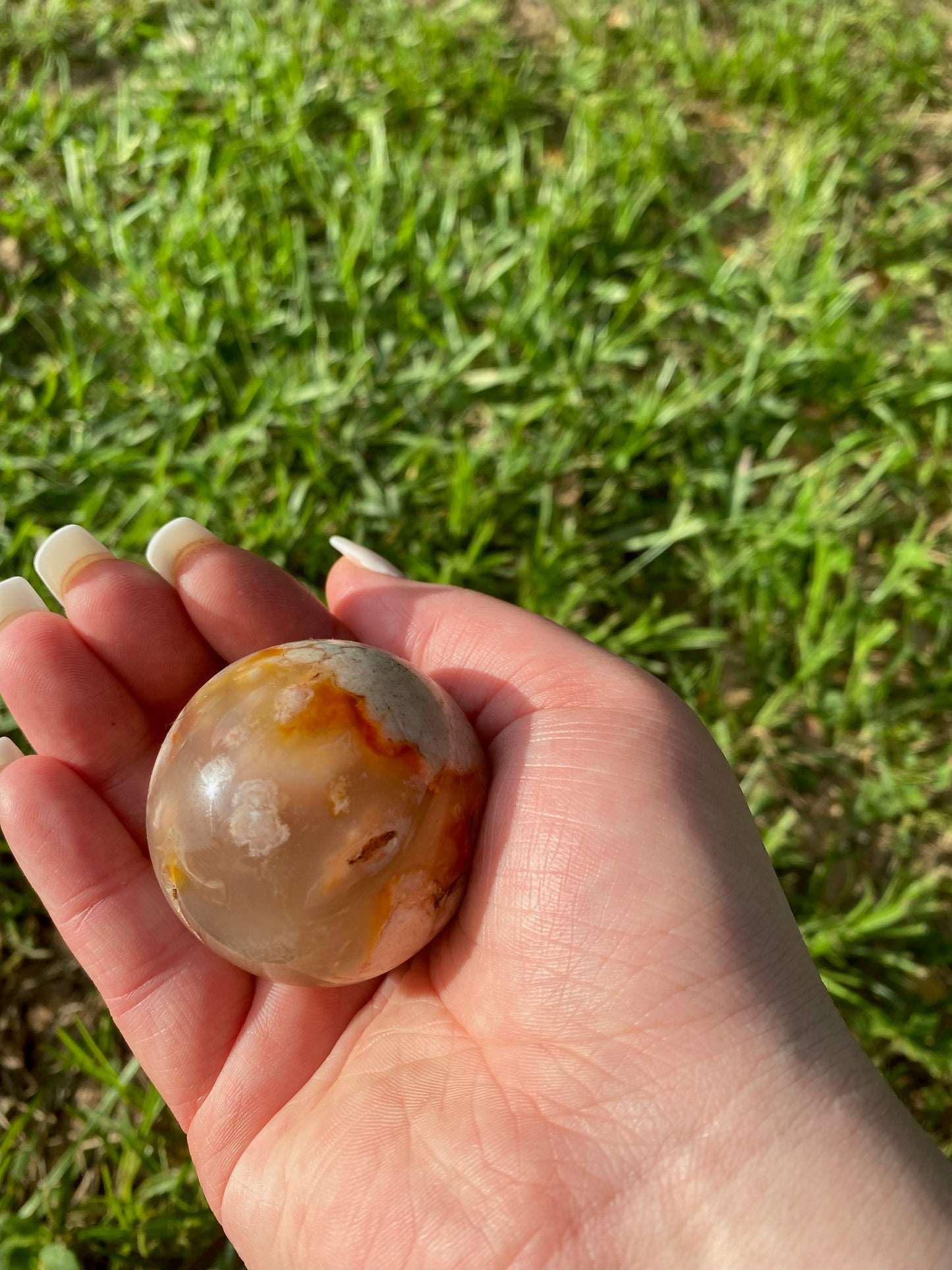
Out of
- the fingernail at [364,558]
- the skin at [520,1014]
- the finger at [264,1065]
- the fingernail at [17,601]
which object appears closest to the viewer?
the skin at [520,1014]

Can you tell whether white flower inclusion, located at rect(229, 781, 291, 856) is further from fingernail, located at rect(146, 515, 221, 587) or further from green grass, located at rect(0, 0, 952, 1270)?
green grass, located at rect(0, 0, 952, 1270)

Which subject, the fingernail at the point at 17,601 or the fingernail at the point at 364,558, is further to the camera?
the fingernail at the point at 364,558

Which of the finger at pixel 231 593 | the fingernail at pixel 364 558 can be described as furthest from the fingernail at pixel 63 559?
the fingernail at pixel 364 558

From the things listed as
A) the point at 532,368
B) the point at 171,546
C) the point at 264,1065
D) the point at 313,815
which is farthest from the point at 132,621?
the point at 532,368

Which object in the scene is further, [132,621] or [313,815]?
[132,621]

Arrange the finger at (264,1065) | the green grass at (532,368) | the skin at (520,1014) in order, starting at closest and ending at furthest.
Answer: the skin at (520,1014), the finger at (264,1065), the green grass at (532,368)

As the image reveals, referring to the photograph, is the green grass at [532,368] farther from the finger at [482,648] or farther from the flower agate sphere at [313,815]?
the flower agate sphere at [313,815]

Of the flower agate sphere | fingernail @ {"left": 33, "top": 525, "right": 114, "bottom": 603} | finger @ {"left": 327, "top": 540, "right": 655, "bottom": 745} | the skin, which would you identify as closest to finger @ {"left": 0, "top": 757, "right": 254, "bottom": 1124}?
the skin


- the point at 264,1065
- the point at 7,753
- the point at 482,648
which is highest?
the point at 482,648

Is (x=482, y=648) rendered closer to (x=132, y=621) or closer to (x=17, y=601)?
(x=132, y=621)
